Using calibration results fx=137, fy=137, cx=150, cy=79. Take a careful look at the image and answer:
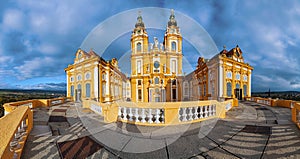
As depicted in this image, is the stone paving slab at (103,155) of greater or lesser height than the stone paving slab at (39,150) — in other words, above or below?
above

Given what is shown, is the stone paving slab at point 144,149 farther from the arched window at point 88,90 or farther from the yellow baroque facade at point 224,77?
the yellow baroque facade at point 224,77

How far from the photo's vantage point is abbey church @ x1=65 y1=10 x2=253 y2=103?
797 inches

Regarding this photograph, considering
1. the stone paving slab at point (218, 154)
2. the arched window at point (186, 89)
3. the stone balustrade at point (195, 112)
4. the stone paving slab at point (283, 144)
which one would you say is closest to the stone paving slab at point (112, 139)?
the stone paving slab at point (218, 154)

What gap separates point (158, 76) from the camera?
97.3 feet

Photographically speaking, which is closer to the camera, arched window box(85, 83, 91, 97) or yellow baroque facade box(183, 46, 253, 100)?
arched window box(85, 83, 91, 97)

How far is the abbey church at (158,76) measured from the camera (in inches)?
797

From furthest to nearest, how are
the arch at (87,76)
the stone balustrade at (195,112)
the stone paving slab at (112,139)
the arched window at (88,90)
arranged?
the arch at (87,76), the arched window at (88,90), the stone balustrade at (195,112), the stone paving slab at (112,139)

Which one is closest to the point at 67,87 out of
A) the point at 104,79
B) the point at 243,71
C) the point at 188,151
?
the point at 104,79

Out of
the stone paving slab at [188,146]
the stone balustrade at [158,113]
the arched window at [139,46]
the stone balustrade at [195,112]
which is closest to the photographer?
the stone paving slab at [188,146]

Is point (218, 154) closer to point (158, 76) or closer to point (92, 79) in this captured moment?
point (92, 79)

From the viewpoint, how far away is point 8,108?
5910 mm

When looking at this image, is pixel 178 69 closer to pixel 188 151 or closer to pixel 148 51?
pixel 148 51

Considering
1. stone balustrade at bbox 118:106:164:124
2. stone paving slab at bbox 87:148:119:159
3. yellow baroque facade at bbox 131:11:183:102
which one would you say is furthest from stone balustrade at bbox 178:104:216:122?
yellow baroque facade at bbox 131:11:183:102

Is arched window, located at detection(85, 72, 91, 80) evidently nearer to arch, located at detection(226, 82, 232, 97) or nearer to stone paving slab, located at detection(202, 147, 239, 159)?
stone paving slab, located at detection(202, 147, 239, 159)
